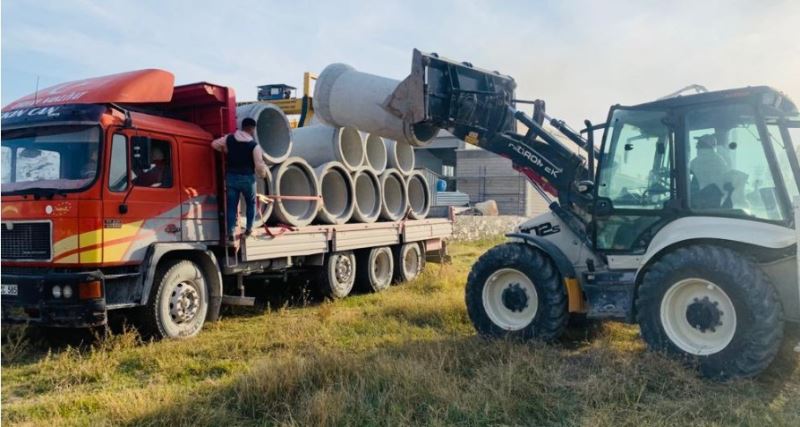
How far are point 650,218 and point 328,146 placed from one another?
16.7 ft

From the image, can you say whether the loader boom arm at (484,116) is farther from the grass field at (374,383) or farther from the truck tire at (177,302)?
the truck tire at (177,302)

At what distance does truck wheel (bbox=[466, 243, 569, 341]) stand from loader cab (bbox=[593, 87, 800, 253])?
0.68m

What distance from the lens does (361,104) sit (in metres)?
6.72

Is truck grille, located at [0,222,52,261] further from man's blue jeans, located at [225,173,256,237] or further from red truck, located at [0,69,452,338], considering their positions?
man's blue jeans, located at [225,173,256,237]

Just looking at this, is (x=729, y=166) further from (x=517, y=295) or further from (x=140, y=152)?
(x=140, y=152)

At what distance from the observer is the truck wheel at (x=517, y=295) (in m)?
5.96

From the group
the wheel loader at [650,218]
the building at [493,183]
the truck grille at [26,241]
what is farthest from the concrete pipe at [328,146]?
the building at [493,183]

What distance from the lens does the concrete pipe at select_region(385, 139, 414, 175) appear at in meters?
11.1

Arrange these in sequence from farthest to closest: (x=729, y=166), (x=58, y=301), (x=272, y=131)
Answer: (x=272, y=131), (x=58, y=301), (x=729, y=166)

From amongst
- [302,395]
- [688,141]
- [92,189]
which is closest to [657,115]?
[688,141]

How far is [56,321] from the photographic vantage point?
5.71m

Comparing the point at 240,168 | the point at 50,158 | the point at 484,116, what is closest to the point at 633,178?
the point at 484,116

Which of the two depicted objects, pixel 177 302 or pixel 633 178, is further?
pixel 177 302

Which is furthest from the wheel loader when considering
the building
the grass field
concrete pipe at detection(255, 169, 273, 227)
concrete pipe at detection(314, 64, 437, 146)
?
the building
